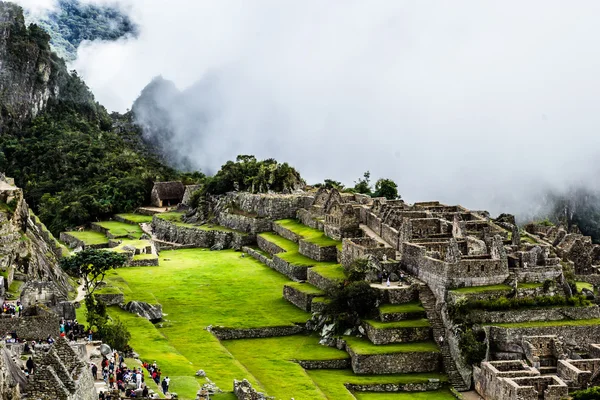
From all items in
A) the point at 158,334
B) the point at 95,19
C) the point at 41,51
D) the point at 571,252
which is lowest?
the point at 158,334

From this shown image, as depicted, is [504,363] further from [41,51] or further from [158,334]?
[41,51]

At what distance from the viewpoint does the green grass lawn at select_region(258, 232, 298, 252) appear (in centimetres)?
7931

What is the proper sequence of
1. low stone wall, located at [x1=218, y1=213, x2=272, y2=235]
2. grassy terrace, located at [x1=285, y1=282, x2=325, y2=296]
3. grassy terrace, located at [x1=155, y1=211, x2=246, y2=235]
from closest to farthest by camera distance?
grassy terrace, located at [x1=285, y1=282, x2=325, y2=296]
low stone wall, located at [x1=218, y1=213, x2=272, y2=235]
grassy terrace, located at [x1=155, y1=211, x2=246, y2=235]

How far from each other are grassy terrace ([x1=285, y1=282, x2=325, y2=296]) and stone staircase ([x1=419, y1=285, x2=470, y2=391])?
325 inches

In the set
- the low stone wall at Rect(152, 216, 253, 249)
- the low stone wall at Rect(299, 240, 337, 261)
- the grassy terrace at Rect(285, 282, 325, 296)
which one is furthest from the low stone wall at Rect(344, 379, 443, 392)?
the low stone wall at Rect(152, 216, 253, 249)

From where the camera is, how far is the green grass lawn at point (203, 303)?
5147 cm

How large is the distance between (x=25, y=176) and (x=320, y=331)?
60466mm

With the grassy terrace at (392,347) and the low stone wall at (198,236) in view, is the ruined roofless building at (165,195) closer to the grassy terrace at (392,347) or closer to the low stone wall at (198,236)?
the low stone wall at (198,236)

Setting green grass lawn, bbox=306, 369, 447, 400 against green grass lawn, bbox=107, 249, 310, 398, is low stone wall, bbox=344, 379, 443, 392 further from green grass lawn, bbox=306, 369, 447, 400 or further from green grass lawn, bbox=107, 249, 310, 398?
green grass lawn, bbox=107, 249, 310, 398

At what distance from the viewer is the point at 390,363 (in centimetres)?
5447

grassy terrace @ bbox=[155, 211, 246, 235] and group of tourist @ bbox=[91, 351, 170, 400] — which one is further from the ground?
grassy terrace @ bbox=[155, 211, 246, 235]

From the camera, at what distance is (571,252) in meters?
73.0

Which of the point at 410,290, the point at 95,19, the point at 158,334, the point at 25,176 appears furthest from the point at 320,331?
the point at 95,19

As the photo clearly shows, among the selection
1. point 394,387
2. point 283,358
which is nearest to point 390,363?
point 394,387
